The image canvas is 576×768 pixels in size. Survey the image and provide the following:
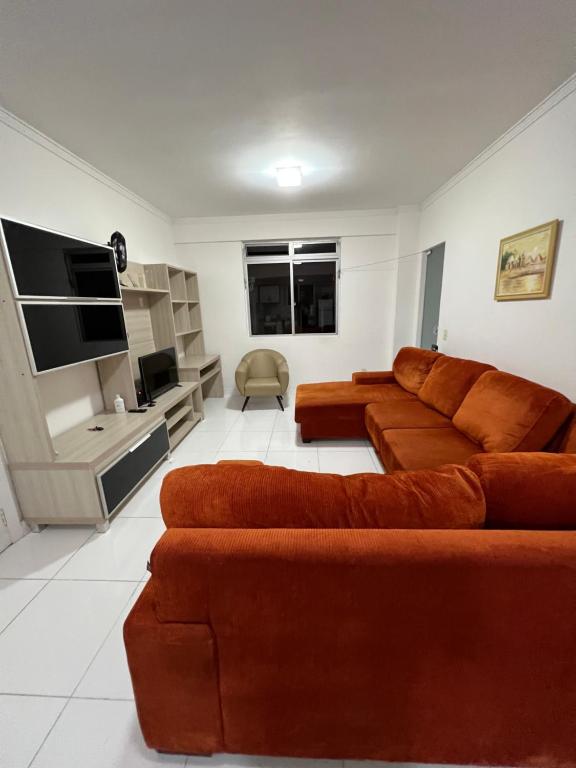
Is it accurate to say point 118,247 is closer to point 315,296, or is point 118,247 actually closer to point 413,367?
point 315,296

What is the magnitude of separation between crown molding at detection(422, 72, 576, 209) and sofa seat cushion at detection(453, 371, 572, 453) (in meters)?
1.71

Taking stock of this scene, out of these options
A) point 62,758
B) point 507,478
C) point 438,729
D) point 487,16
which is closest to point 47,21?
point 487,16

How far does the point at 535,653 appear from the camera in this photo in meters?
0.80

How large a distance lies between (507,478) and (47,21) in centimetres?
257

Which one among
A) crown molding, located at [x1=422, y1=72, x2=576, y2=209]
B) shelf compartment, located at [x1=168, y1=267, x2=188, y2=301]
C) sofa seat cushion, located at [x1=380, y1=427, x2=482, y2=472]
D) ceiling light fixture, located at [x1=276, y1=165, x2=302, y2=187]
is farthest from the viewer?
shelf compartment, located at [x1=168, y1=267, x2=188, y2=301]

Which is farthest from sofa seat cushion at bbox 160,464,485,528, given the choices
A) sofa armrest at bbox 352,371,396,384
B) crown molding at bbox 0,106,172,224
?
sofa armrest at bbox 352,371,396,384

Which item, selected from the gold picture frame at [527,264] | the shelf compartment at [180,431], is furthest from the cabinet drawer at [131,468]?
the gold picture frame at [527,264]

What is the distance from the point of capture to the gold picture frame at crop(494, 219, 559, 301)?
2.01 m

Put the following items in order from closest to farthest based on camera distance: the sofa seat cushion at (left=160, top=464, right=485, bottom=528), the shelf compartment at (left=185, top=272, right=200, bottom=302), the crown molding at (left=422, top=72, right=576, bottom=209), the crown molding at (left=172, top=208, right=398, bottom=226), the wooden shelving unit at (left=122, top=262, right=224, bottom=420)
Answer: the sofa seat cushion at (left=160, top=464, right=485, bottom=528) → the crown molding at (left=422, top=72, right=576, bottom=209) → the wooden shelving unit at (left=122, top=262, right=224, bottom=420) → the crown molding at (left=172, top=208, right=398, bottom=226) → the shelf compartment at (left=185, top=272, right=200, bottom=302)

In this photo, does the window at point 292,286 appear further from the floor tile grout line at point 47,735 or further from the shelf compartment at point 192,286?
the floor tile grout line at point 47,735

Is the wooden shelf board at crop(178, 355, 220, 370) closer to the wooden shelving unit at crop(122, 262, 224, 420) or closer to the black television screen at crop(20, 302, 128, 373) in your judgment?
the wooden shelving unit at crop(122, 262, 224, 420)

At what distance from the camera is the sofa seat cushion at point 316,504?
2.86 ft

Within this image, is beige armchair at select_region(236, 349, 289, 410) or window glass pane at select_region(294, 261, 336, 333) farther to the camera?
window glass pane at select_region(294, 261, 336, 333)

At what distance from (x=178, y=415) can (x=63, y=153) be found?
7.78 ft
